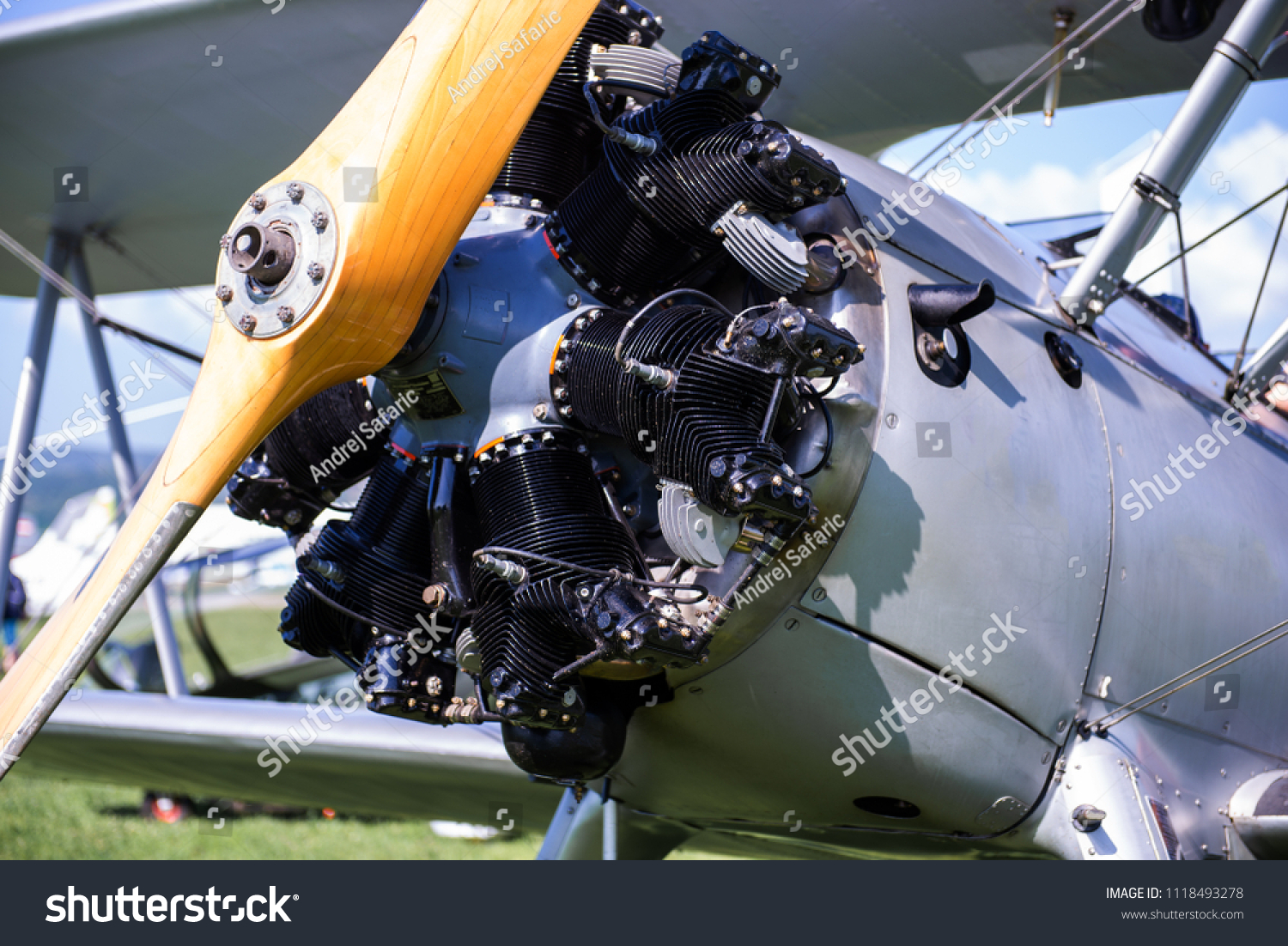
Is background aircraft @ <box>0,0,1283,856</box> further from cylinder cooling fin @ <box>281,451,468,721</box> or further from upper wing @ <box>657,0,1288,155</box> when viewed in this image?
cylinder cooling fin @ <box>281,451,468,721</box>

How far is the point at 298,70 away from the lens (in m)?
6.25

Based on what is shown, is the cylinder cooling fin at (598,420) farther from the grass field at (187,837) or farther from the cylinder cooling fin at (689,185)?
the grass field at (187,837)

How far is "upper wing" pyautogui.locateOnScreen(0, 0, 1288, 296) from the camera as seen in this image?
227 inches

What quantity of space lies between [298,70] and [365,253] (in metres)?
3.84

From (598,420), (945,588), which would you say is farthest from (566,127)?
(945,588)

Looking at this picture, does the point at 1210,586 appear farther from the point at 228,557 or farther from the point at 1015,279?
the point at 228,557

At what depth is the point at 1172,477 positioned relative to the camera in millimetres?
4016

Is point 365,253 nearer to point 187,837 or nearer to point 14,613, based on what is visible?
point 14,613

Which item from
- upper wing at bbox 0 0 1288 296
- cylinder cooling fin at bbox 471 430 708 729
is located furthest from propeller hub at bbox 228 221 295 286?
upper wing at bbox 0 0 1288 296

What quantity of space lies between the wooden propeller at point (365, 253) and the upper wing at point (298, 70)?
10.3ft

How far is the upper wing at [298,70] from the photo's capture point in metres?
5.77

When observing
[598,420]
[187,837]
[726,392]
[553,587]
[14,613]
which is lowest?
[187,837]

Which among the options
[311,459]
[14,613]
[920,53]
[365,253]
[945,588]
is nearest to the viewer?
[365,253]

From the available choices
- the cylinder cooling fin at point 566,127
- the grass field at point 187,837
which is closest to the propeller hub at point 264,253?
the cylinder cooling fin at point 566,127
